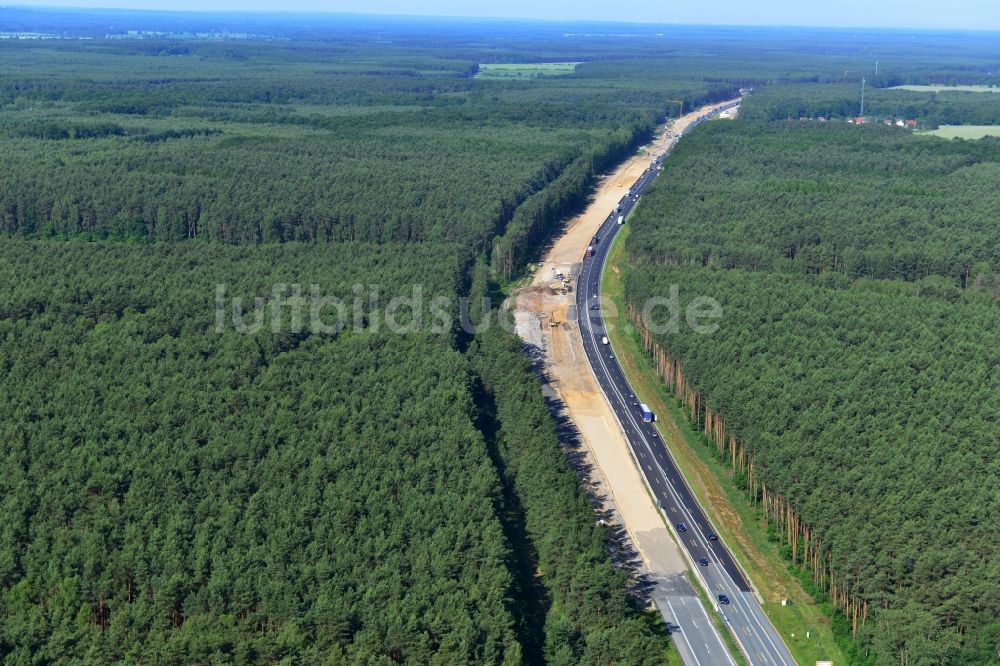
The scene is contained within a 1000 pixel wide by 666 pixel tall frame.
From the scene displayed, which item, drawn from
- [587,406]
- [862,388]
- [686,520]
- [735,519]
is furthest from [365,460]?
[862,388]

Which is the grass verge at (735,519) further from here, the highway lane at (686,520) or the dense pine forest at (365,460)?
the dense pine forest at (365,460)

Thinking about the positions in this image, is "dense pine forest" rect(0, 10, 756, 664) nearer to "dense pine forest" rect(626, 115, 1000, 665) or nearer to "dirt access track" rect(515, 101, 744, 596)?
"dirt access track" rect(515, 101, 744, 596)

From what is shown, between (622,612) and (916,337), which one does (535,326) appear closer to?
(916,337)

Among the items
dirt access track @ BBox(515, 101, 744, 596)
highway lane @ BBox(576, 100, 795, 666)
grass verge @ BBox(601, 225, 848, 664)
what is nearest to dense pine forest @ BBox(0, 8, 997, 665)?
grass verge @ BBox(601, 225, 848, 664)

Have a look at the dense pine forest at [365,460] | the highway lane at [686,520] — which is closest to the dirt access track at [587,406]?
the highway lane at [686,520]

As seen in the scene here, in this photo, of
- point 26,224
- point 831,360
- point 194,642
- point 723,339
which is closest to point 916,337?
point 831,360

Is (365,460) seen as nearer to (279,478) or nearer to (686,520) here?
(279,478)
